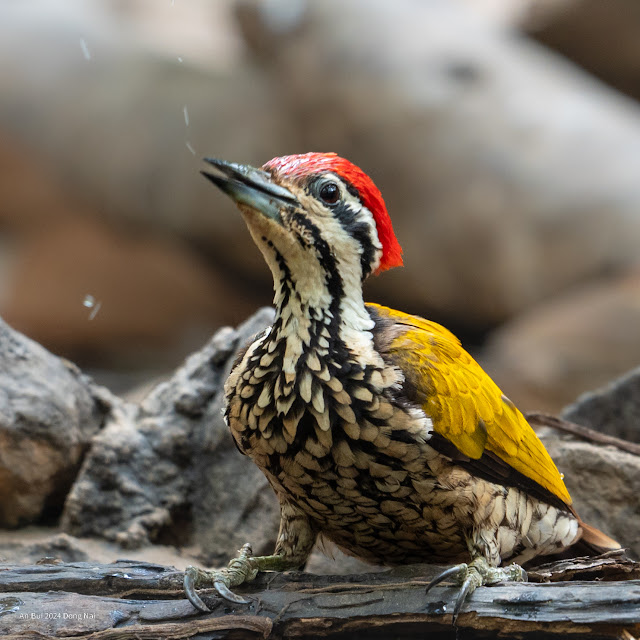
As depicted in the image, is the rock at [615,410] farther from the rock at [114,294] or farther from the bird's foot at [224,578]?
the rock at [114,294]

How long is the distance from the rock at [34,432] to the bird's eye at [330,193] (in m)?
1.33

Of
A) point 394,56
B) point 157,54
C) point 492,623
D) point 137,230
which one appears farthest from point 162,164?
point 492,623

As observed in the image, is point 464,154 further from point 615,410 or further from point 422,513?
point 422,513

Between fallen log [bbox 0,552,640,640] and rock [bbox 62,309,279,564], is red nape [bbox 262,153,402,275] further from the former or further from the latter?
rock [bbox 62,309,279,564]

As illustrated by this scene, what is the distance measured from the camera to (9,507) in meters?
2.67

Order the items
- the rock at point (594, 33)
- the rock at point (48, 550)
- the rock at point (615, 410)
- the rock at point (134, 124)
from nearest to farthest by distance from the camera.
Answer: the rock at point (48, 550)
the rock at point (615, 410)
the rock at point (134, 124)
the rock at point (594, 33)

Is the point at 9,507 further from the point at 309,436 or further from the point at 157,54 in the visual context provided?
the point at 157,54

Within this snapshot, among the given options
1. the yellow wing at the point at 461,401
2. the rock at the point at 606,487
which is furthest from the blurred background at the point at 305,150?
the yellow wing at the point at 461,401

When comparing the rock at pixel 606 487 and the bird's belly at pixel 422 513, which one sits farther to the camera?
the rock at pixel 606 487

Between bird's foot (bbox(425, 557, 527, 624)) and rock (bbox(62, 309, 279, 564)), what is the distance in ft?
3.22

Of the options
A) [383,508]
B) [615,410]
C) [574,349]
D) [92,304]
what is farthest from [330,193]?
[92,304]

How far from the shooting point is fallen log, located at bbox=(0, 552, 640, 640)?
5.54 feet

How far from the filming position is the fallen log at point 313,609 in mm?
1688

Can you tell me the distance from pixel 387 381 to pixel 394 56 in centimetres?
464
